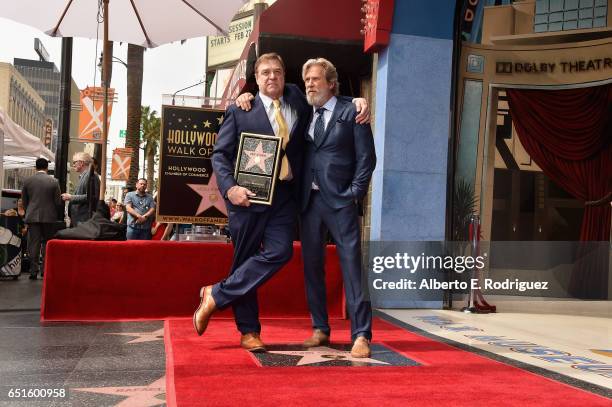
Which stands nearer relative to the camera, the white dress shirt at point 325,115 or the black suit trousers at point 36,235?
the white dress shirt at point 325,115

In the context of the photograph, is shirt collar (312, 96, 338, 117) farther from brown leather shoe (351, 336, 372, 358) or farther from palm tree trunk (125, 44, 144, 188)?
palm tree trunk (125, 44, 144, 188)

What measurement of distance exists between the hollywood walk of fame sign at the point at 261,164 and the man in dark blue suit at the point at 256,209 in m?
0.06

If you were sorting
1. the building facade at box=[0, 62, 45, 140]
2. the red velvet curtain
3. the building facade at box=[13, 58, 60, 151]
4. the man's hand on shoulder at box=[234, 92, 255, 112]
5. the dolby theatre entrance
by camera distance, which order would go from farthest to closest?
the building facade at box=[13, 58, 60, 151], the building facade at box=[0, 62, 45, 140], the red velvet curtain, the dolby theatre entrance, the man's hand on shoulder at box=[234, 92, 255, 112]

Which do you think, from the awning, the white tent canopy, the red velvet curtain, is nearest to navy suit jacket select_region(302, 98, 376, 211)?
the white tent canopy

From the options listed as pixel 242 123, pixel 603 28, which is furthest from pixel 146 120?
pixel 242 123

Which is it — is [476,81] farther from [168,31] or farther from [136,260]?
[136,260]

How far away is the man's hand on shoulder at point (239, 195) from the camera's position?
4.23 metres

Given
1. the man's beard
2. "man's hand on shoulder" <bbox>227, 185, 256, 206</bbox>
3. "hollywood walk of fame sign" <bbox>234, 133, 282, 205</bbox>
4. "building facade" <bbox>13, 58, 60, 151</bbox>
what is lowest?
"man's hand on shoulder" <bbox>227, 185, 256, 206</bbox>

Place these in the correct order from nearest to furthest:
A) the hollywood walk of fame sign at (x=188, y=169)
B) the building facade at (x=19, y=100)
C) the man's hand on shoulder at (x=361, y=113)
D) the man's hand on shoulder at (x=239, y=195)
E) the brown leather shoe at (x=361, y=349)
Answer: the brown leather shoe at (x=361, y=349)
the man's hand on shoulder at (x=239, y=195)
the man's hand on shoulder at (x=361, y=113)
the hollywood walk of fame sign at (x=188, y=169)
the building facade at (x=19, y=100)

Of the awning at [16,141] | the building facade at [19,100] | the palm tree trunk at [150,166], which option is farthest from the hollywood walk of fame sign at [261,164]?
the building facade at [19,100]

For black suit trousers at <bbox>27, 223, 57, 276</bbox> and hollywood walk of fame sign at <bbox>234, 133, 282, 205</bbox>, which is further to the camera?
black suit trousers at <bbox>27, 223, 57, 276</bbox>

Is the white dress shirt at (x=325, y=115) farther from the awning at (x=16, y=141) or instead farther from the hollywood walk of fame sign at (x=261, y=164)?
the awning at (x=16, y=141)

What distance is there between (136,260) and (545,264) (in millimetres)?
5188

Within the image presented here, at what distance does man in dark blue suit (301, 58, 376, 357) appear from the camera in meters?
4.30
